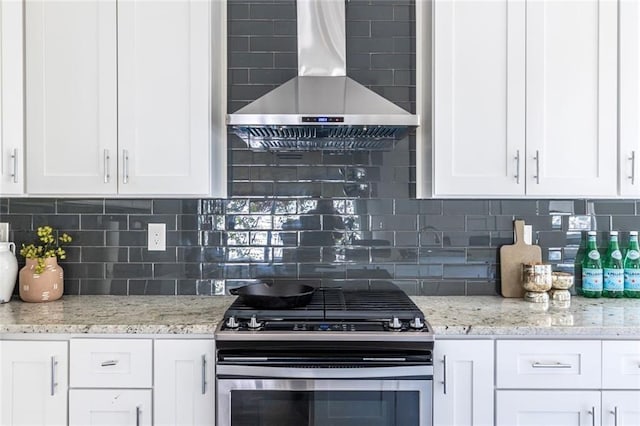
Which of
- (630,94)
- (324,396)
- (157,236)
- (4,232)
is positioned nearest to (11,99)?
(4,232)

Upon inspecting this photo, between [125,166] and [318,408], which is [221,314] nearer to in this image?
[318,408]

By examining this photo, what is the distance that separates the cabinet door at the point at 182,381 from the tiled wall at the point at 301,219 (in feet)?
2.06

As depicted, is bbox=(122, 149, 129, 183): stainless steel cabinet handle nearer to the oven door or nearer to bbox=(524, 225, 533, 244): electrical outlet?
the oven door

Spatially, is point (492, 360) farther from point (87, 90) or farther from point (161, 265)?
point (87, 90)

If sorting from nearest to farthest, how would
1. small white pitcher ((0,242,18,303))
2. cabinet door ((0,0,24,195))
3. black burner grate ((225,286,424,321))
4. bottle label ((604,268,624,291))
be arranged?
black burner grate ((225,286,424,321)) < cabinet door ((0,0,24,195)) < small white pitcher ((0,242,18,303)) < bottle label ((604,268,624,291))

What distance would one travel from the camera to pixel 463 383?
5.73 feet

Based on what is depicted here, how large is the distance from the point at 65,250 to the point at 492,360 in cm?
210

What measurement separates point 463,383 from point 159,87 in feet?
5.81

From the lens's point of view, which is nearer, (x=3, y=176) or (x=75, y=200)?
(x=3, y=176)

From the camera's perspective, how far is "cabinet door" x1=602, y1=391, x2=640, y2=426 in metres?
1.73

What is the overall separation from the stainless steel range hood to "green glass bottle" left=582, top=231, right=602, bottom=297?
114cm

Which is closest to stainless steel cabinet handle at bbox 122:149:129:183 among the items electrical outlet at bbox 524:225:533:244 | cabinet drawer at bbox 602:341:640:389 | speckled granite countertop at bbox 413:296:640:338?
speckled granite countertop at bbox 413:296:640:338

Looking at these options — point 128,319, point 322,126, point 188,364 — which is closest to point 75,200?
point 128,319

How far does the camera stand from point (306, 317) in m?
1.81
